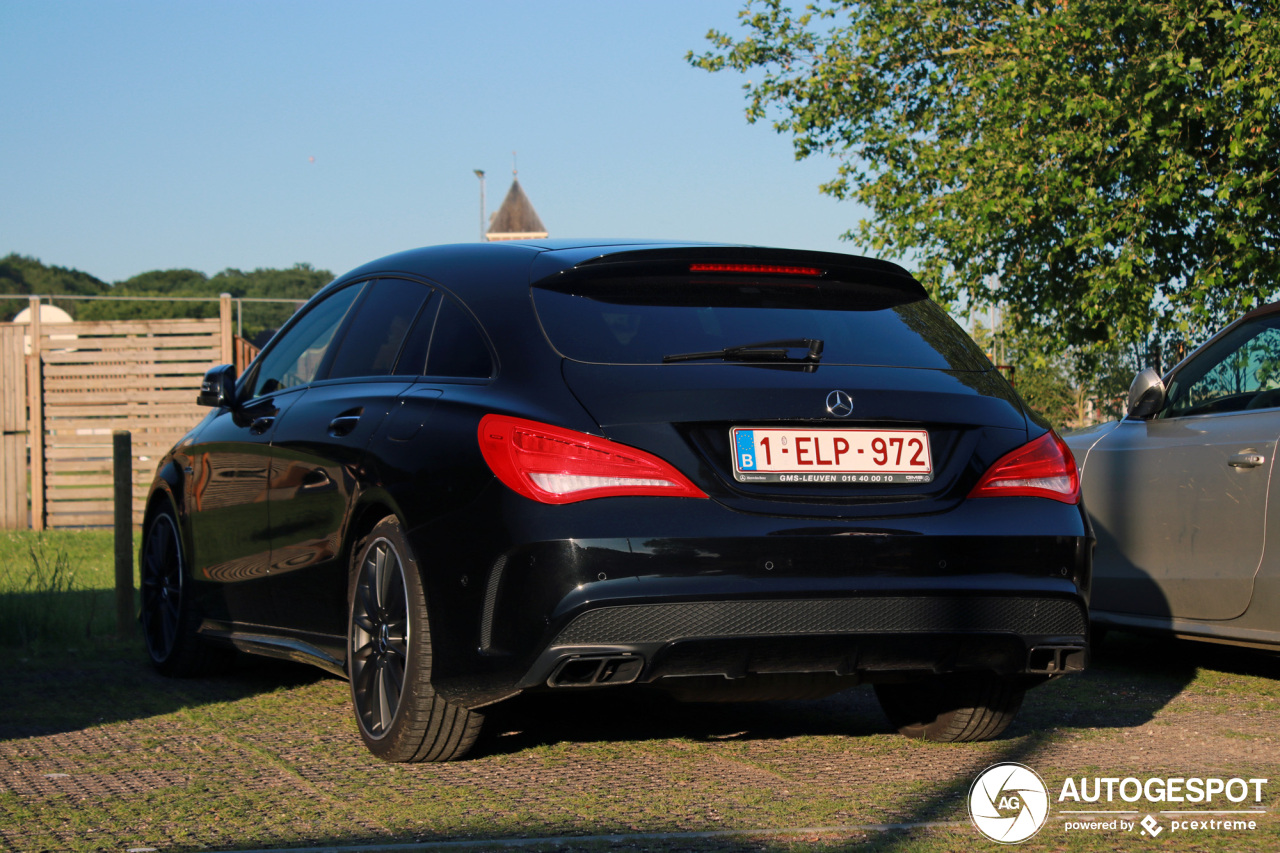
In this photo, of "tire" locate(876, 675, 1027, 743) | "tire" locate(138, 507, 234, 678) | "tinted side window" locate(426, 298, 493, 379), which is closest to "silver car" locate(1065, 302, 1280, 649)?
"tire" locate(876, 675, 1027, 743)

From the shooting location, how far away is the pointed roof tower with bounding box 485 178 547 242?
84062 millimetres

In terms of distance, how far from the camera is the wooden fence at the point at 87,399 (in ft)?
65.7

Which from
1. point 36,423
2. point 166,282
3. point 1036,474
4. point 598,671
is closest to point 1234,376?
point 1036,474

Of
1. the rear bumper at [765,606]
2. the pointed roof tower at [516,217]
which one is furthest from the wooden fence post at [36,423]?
the pointed roof tower at [516,217]

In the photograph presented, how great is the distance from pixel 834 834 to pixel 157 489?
4423 millimetres

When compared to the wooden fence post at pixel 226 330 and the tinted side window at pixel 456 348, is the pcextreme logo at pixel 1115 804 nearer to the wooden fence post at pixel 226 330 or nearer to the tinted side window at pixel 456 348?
the tinted side window at pixel 456 348

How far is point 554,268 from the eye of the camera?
4.45 meters

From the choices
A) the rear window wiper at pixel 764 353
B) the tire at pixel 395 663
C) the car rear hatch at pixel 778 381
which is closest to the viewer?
the car rear hatch at pixel 778 381

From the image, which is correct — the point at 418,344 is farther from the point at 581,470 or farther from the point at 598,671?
the point at 598,671

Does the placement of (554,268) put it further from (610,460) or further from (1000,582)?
(1000,582)

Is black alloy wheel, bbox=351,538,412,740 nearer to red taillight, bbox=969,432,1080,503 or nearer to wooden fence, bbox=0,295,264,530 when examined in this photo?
red taillight, bbox=969,432,1080,503

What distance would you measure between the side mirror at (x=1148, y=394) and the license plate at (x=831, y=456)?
2823 mm

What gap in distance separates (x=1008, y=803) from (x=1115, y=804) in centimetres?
29

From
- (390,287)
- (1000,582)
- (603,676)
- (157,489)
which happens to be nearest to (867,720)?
(1000,582)
